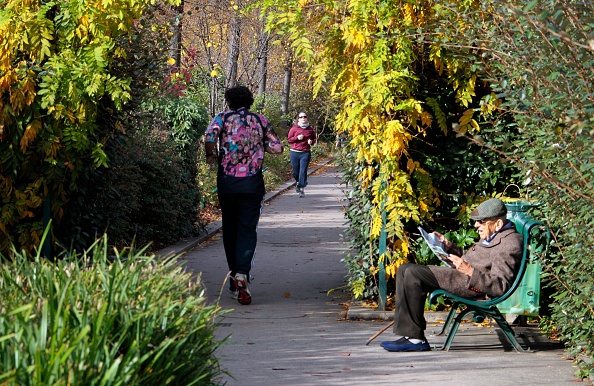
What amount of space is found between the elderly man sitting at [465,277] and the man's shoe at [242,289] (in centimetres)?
230

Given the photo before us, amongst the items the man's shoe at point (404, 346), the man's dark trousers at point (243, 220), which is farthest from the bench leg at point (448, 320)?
the man's dark trousers at point (243, 220)

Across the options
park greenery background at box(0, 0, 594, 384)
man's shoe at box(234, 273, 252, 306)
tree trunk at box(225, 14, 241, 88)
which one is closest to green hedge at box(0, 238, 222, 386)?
park greenery background at box(0, 0, 594, 384)

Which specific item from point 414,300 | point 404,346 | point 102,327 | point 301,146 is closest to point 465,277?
point 414,300

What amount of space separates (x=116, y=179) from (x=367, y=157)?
320 centimetres

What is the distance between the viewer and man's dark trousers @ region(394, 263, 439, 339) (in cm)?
746

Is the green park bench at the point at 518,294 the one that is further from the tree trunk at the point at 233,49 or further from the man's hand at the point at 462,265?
the tree trunk at the point at 233,49

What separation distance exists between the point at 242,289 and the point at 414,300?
A: 249cm

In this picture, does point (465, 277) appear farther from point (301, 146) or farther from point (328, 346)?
point (301, 146)

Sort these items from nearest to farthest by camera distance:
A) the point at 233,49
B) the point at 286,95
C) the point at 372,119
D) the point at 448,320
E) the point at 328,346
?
the point at 328,346 → the point at 448,320 → the point at 372,119 → the point at 233,49 → the point at 286,95

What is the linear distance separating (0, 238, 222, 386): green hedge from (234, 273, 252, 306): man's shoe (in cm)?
441

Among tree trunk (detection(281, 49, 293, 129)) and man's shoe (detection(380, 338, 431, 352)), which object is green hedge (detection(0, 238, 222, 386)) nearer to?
man's shoe (detection(380, 338, 431, 352))

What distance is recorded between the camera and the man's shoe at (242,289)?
31.2 ft

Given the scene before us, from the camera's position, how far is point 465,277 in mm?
7488

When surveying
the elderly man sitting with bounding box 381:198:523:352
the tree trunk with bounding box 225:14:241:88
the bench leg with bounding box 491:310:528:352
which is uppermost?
the tree trunk with bounding box 225:14:241:88
